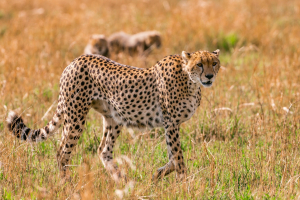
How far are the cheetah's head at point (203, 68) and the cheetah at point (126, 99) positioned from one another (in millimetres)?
90

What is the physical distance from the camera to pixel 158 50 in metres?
8.31

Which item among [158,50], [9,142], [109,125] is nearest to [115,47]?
[158,50]

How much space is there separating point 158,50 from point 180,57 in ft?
14.7

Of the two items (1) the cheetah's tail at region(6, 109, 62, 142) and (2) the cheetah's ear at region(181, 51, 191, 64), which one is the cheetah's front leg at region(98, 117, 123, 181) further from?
(2) the cheetah's ear at region(181, 51, 191, 64)

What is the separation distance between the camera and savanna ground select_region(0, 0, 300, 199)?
3.37 meters

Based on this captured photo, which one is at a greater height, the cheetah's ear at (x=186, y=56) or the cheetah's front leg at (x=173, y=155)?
the cheetah's ear at (x=186, y=56)

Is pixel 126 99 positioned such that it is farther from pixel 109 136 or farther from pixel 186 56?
pixel 186 56

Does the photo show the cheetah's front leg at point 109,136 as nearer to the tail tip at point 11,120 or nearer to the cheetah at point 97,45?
the tail tip at point 11,120

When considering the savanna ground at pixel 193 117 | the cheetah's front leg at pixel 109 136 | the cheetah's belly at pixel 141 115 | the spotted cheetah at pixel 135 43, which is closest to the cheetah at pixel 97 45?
the spotted cheetah at pixel 135 43

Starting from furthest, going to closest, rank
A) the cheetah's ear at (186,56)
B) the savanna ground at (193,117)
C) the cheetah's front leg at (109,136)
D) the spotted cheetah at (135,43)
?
the spotted cheetah at (135,43), the cheetah's front leg at (109,136), the cheetah's ear at (186,56), the savanna ground at (193,117)

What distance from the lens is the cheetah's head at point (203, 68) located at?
347cm

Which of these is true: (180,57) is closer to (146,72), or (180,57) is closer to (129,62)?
(146,72)

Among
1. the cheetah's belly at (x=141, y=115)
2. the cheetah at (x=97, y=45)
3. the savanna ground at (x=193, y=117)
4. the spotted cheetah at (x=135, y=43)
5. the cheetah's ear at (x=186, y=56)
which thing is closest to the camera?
the savanna ground at (x=193, y=117)

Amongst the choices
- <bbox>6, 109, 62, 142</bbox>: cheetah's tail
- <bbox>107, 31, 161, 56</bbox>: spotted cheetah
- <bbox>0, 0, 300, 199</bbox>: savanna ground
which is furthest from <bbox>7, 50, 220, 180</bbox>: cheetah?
<bbox>107, 31, 161, 56</bbox>: spotted cheetah
